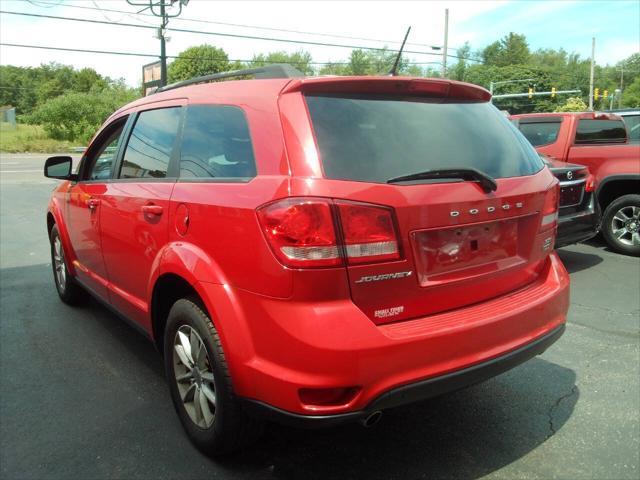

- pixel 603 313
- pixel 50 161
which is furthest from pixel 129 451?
pixel 603 313

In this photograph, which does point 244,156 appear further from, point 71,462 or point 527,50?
point 527,50

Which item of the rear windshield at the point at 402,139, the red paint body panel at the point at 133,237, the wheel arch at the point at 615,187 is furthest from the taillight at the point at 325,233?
the wheel arch at the point at 615,187

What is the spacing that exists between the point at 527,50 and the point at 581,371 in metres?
110

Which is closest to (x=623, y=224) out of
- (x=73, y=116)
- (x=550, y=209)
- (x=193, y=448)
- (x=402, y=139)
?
(x=550, y=209)

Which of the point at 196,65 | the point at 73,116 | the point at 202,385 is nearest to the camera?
the point at 202,385

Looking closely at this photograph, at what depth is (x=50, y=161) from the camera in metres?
4.44

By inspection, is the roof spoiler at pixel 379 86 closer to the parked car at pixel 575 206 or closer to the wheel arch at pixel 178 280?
the wheel arch at pixel 178 280

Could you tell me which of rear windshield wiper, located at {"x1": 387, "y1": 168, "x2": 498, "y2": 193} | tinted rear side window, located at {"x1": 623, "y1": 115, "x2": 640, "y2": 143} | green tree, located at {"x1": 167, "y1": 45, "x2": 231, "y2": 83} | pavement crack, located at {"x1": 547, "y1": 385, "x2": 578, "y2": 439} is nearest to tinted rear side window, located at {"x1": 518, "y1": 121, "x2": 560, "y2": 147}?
tinted rear side window, located at {"x1": 623, "y1": 115, "x2": 640, "y2": 143}

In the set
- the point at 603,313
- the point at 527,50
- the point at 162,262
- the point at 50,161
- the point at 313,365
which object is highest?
the point at 527,50

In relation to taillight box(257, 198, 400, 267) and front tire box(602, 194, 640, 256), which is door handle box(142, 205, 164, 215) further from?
front tire box(602, 194, 640, 256)

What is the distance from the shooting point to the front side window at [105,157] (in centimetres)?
372

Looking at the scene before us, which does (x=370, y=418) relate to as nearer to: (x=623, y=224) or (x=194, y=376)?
(x=194, y=376)

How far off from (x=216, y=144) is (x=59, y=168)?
97.1 inches

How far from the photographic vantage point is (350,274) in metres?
2.00
